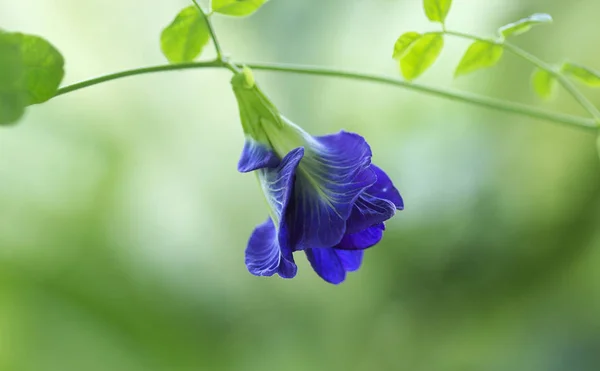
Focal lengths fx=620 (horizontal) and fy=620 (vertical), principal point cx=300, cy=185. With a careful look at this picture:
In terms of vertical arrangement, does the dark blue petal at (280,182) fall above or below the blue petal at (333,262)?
above

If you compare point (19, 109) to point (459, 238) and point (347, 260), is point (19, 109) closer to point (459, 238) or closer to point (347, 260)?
point (347, 260)

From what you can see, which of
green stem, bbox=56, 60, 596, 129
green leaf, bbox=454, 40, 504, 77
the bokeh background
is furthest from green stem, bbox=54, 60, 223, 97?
the bokeh background

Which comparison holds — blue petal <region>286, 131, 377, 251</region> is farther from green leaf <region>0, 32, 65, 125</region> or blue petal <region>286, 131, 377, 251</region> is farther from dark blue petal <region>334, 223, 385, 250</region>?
green leaf <region>0, 32, 65, 125</region>

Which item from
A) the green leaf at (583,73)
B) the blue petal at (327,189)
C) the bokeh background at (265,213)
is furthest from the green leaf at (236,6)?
the bokeh background at (265,213)

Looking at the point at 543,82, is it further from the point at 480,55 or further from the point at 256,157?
the point at 256,157

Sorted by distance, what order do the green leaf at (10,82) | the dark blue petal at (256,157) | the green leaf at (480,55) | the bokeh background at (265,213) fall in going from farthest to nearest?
the bokeh background at (265,213), the green leaf at (480,55), the dark blue petal at (256,157), the green leaf at (10,82)

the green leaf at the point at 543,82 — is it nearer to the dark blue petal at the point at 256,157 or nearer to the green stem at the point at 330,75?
the green stem at the point at 330,75

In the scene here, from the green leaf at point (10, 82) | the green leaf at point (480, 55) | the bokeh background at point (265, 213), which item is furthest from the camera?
the bokeh background at point (265, 213)
